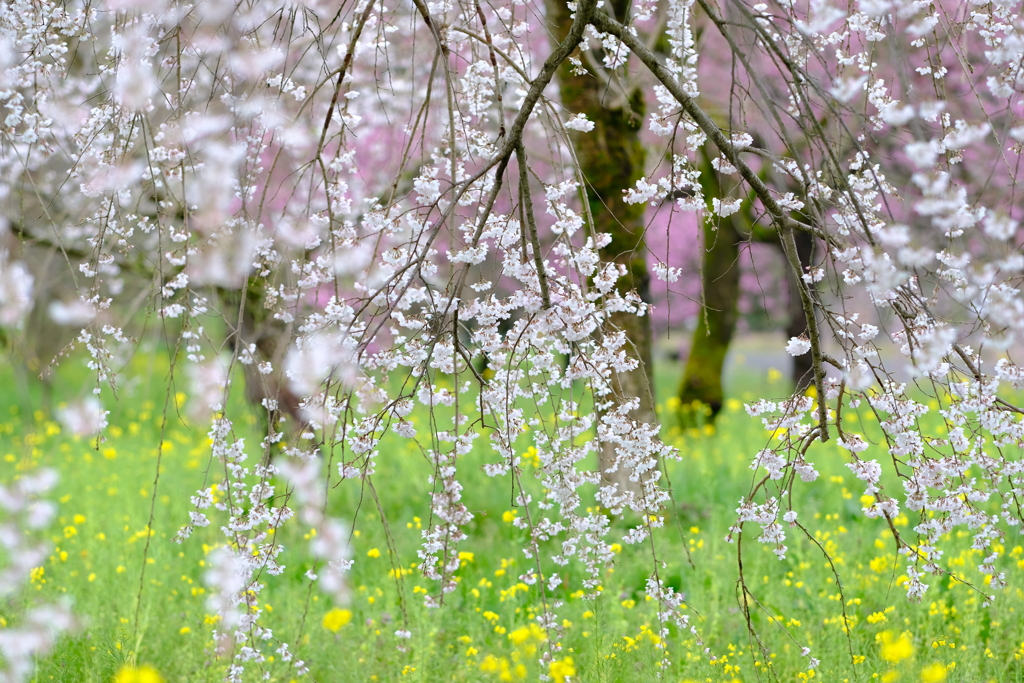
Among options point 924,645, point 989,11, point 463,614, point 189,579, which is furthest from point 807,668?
point 189,579

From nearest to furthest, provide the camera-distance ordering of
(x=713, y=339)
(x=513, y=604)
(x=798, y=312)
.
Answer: (x=513, y=604)
(x=713, y=339)
(x=798, y=312)

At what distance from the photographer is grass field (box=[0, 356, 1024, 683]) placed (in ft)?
8.64

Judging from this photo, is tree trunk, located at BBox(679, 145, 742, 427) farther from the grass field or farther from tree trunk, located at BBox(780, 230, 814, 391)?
the grass field

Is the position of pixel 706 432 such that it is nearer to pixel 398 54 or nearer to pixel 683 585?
pixel 683 585

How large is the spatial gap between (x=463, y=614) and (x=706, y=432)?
3.80 metres

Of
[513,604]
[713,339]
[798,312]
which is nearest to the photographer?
[513,604]

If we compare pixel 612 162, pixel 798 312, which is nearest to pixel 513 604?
pixel 612 162

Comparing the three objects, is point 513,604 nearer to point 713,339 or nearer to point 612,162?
point 612,162

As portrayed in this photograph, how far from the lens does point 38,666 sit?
2746 mm

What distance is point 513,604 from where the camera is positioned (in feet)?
10.6

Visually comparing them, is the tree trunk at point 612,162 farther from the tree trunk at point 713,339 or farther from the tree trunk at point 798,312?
the tree trunk at point 798,312

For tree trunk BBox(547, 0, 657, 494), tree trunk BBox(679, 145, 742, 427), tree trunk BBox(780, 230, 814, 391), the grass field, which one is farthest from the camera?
tree trunk BBox(780, 230, 814, 391)

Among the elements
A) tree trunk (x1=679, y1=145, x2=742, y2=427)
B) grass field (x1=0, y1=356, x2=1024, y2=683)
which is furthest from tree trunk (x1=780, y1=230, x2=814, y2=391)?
grass field (x1=0, y1=356, x2=1024, y2=683)

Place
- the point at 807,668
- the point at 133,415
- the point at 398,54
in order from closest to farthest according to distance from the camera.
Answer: the point at 807,668 < the point at 398,54 < the point at 133,415
